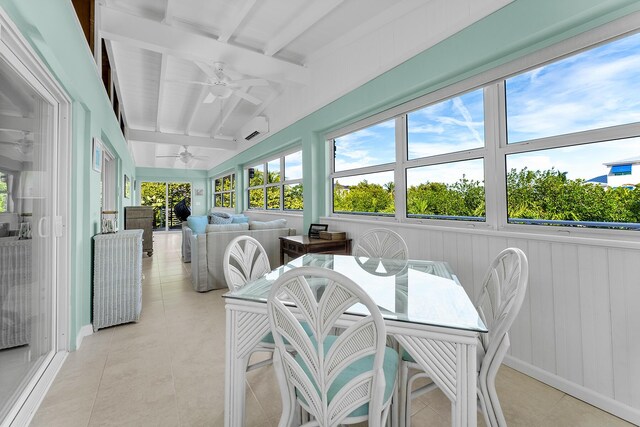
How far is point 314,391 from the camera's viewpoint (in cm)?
100

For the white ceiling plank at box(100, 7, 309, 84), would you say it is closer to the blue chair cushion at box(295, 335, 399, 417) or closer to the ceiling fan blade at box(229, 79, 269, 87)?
the ceiling fan blade at box(229, 79, 269, 87)

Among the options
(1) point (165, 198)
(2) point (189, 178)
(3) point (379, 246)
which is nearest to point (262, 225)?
(3) point (379, 246)

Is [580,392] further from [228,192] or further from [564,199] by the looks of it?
[228,192]

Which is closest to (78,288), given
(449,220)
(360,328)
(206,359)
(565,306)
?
(206,359)

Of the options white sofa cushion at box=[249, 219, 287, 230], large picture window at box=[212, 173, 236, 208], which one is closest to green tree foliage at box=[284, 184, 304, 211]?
white sofa cushion at box=[249, 219, 287, 230]

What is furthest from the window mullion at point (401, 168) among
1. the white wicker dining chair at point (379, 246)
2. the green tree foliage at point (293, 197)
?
the green tree foliage at point (293, 197)

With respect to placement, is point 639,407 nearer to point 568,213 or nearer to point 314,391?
point 568,213

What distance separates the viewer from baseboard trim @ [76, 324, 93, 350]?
2290mm

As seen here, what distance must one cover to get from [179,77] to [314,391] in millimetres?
4815

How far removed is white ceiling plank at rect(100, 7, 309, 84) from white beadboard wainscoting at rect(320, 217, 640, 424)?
3229mm

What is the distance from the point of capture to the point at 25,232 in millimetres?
1722

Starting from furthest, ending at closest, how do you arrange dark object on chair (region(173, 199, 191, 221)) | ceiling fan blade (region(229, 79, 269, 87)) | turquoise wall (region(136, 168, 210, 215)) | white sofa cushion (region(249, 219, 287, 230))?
dark object on chair (region(173, 199, 191, 221)) → turquoise wall (region(136, 168, 210, 215)) → white sofa cushion (region(249, 219, 287, 230)) → ceiling fan blade (region(229, 79, 269, 87))

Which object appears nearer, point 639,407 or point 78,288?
point 639,407

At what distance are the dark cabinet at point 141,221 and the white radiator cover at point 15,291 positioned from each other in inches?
190
